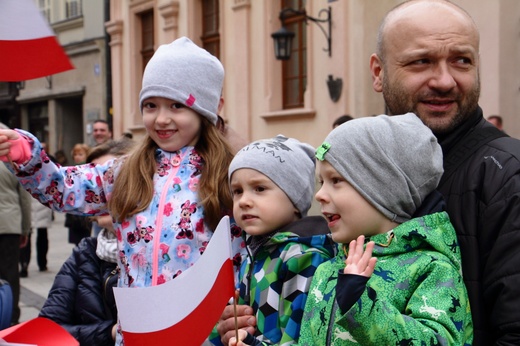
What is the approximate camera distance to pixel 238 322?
244cm

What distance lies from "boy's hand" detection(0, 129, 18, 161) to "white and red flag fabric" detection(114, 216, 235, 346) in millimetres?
638

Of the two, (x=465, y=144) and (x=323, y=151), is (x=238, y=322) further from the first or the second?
(x=465, y=144)

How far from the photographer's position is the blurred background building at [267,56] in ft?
33.8

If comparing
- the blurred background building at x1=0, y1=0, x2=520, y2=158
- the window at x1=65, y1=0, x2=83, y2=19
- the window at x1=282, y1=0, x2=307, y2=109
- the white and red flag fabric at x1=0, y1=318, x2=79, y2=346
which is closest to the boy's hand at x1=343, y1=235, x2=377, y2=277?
the white and red flag fabric at x1=0, y1=318, x2=79, y2=346

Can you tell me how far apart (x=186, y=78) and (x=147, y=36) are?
1687 centimetres

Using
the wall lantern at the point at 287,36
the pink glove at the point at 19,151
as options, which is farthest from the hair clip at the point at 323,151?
the wall lantern at the point at 287,36

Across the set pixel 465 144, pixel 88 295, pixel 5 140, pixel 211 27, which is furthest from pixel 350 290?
pixel 211 27

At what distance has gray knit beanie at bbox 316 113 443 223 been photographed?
2020 millimetres

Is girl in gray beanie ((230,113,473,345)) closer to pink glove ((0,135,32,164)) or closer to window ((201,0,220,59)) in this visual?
pink glove ((0,135,32,164))

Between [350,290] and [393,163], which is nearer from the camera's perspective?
[350,290]

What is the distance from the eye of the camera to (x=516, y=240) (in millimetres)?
1852

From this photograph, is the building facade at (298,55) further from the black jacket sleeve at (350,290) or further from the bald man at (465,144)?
the black jacket sleeve at (350,290)

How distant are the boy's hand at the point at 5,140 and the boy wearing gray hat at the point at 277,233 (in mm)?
668

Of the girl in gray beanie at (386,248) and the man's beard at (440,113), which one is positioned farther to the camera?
the man's beard at (440,113)
